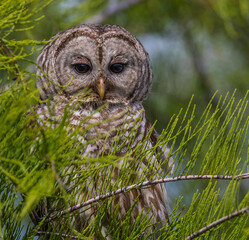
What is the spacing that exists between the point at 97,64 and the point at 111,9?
6.32 ft

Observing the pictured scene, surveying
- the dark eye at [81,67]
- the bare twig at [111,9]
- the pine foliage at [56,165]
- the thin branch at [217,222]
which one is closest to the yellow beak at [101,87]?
the dark eye at [81,67]

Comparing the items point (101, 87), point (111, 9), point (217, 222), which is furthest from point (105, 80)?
point (111, 9)

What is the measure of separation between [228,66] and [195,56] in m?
0.99

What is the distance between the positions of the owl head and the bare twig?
1.53 meters

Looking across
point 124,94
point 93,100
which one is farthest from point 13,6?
point 124,94

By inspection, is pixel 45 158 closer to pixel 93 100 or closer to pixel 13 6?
pixel 13 6

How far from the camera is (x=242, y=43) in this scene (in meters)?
5.98

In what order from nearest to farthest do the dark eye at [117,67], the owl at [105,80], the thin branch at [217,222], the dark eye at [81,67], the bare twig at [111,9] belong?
the thin branch at [217,222], the owl at [105,80], the dark eye at [81,67], the dark eye at [117,67], the bare twig at [111,9]

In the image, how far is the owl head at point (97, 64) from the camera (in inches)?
120

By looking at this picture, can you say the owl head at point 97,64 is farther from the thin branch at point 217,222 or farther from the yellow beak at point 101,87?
the thin branch at point 217,222

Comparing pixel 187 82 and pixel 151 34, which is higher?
pixel 151 34

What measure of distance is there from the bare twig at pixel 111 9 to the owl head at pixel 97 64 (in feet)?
5.02

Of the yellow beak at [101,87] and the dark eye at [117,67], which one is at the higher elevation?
the dark eye at [117,67]

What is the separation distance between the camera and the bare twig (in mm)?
4793
